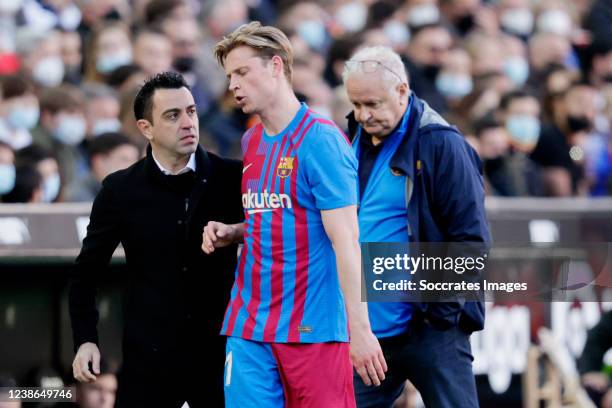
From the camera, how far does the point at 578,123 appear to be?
459 inches

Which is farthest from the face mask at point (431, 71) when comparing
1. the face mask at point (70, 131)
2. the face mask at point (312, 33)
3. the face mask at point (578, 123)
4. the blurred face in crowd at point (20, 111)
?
the blurred face in crowd at point (20, 111)

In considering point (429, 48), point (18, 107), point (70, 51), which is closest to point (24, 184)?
point (18, 107)

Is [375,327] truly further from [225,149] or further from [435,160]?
[225,149]

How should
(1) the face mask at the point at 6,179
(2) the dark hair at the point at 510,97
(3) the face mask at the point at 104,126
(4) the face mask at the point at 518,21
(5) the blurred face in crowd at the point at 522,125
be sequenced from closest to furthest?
(1) the face mask at the point at 6,179 < (3) the face mask at the point at 104,126 < (5) the blurred face in crowd at the point at 522,125 < (2) the dark hair at the point at 510,97 < (4) the face mask at the point at 518,21

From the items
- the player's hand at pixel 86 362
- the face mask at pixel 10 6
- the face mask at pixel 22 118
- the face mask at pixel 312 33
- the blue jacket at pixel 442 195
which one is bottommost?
the player's hand at pixel 86 362

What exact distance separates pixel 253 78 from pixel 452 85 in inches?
262

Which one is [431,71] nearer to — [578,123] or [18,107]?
[578,123]

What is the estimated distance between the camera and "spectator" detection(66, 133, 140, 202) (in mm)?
8336

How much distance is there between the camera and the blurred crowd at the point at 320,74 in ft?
28.6

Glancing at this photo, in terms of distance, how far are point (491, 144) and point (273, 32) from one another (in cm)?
556

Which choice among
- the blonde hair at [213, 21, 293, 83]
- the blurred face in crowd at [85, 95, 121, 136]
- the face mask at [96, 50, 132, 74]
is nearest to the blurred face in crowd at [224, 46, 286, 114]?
the blonde hair at [213, 21, 293, 83]

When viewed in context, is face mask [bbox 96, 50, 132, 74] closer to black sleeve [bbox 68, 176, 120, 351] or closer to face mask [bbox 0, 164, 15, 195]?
face mask [bbox 0, 164, 15, 195]

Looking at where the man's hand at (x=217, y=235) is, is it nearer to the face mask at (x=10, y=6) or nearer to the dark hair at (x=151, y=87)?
the dark hair at (x=151, y=87)

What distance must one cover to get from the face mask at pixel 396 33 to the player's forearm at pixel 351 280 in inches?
277
